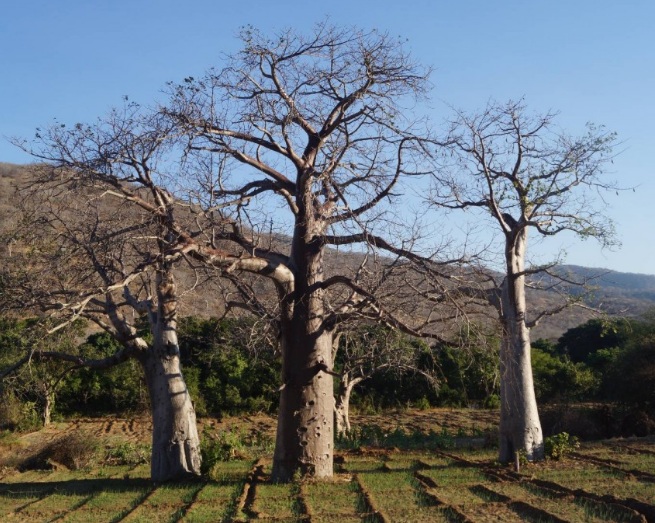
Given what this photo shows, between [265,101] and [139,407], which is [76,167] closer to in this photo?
[265,101]

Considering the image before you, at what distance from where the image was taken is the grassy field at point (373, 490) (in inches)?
265

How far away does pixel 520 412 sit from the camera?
10477mm

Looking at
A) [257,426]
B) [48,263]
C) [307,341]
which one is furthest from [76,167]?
[257,426]

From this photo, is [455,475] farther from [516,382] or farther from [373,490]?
[516,382]

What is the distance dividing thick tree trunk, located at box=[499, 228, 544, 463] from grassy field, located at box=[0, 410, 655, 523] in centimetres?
45

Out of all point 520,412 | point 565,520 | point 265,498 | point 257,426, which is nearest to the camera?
point 565,520

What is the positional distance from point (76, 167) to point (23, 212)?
1.37 meters

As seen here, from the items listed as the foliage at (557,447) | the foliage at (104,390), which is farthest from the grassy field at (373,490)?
the foliage at (104,390)

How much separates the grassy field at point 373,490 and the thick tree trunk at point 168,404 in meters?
0.42

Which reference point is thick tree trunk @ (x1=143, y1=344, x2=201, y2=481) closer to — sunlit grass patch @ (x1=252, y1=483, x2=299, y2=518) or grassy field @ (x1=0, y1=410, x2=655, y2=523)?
grassy field @ (x1=0, y1=410, x2=655, y2=523)

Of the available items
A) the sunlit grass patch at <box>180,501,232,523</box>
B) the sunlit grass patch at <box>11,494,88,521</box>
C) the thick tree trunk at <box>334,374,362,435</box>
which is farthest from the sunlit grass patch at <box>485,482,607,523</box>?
the thick tree trunk at <box>334,374,362,435</box>

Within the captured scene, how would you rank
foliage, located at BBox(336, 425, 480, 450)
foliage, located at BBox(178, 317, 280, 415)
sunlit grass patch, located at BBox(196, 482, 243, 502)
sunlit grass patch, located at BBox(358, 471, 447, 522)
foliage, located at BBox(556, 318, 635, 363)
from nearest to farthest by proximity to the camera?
1. sunlit grass patch, located at BBox(358, 471, 447, 522)
2. sunlit grass patch, located at BBox(196, 482, 243, 502)
3. foliage, located at BBox(336, 425, 480, 450)
4. foliage, located at BBox(178, 317, 280, 415)
5. foliage, located at BBox(556, 318, 635, 363)

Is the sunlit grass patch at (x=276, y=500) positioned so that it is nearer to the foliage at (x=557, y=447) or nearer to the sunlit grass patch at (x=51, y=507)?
the sunlit grass patch at (x=51, y=507)

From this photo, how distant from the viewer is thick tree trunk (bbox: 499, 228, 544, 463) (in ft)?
34.1
